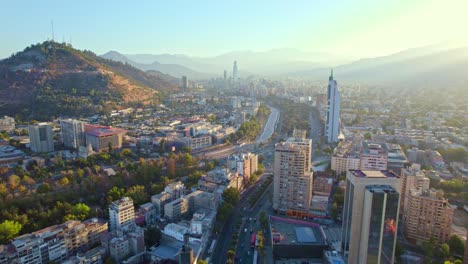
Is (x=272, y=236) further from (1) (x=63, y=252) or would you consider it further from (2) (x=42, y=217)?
(2) (x=42, y=217)

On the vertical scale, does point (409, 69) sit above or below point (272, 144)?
above

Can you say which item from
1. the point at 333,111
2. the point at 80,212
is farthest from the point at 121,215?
the point at 333,111

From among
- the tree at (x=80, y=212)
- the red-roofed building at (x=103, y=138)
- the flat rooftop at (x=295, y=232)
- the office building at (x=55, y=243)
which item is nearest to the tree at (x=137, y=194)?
the tree at (x=80, y=212)

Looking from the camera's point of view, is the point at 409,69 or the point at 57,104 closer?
the point at 57,104

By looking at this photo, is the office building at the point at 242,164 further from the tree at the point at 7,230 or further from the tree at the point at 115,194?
the tree at the point at 7,230

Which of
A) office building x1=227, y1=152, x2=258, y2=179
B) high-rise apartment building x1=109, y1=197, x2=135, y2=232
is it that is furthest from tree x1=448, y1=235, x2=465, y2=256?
high-rise apartment building x1=109, y1=197, x2=135, y2=232

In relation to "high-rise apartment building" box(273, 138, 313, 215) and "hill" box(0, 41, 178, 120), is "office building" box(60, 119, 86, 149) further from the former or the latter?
"high-rise apartment building" box(273, 138, 313, 215)

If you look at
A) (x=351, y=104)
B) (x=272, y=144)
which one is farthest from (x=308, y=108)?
(x=272, y=144)

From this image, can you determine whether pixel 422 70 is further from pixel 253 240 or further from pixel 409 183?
pixel 253 240
